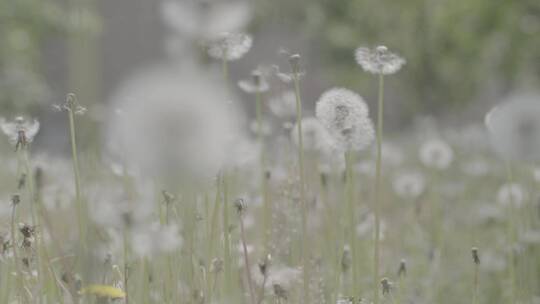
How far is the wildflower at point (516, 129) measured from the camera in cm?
170

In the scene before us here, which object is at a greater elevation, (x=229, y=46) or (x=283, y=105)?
(x=283, y=105)

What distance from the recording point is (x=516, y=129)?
1.78 meters

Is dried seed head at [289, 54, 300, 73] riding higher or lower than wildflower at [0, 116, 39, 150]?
higher

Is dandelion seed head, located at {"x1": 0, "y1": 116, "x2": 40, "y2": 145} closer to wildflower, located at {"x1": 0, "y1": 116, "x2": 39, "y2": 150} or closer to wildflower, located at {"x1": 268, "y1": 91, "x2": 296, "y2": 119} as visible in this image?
wildflower, located at {"x1": 0, "y1": 116, "x2": 39, "y2": 150}

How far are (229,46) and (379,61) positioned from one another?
0.98 ft

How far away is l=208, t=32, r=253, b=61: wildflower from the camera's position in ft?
4.83

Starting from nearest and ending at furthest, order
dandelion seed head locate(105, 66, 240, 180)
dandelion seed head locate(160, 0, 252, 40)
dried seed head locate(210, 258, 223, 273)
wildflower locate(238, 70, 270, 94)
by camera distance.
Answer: dandelion seed head locate(105, 66, 240, 180), dandelion seed head locate(160, 0, 252, 40), dried seed head locate(210, 258, 223, 273), wildflower locate(238, 70, 270, 94)

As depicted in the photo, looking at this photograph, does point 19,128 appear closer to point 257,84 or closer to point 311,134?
point 257,84

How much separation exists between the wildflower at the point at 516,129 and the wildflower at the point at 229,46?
24.5 inches

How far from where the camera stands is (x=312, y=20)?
15.2 metres

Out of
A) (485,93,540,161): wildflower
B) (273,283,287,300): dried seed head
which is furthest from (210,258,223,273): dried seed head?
(485,93,540,161): wildflower

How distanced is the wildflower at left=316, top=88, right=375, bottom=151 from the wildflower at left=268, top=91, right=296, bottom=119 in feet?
2.09

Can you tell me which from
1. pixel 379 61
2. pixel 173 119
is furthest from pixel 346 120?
pixel 173 119

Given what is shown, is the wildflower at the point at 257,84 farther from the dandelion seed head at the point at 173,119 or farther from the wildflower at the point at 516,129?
the dandelion seed head at the point at 173,119
